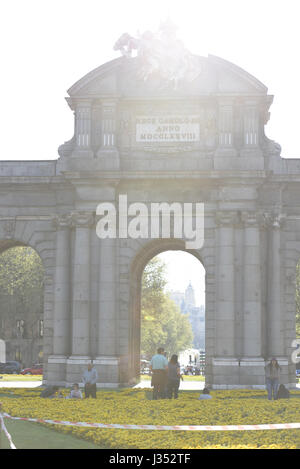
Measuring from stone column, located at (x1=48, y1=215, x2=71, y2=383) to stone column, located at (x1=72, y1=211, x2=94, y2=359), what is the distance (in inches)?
27.4

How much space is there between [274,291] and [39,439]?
19.3 metres

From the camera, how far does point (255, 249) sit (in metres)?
35.5

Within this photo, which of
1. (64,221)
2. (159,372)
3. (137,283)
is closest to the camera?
(159,372)

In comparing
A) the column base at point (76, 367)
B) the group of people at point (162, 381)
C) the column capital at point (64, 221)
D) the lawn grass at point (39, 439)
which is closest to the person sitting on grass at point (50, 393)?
the group of people at point (162, 381)

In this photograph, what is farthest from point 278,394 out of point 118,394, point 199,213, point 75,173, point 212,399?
point 75,173

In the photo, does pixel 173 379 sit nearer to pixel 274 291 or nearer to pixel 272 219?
pixel 274 291

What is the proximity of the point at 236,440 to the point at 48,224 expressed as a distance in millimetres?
21645

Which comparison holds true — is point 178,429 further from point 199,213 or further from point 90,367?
point 199,213

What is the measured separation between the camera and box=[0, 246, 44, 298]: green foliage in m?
72.1

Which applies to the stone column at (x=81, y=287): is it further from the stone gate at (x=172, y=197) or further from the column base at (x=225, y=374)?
the column base at (x=225, y=374)

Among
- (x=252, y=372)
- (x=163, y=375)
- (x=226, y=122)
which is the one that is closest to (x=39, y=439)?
(x=163, y=375)

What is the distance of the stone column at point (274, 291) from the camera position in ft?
116

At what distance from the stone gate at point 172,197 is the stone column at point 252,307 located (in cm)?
5

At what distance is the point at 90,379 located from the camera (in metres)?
27.8
